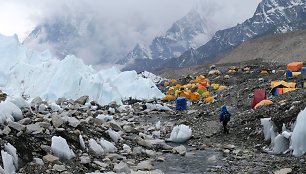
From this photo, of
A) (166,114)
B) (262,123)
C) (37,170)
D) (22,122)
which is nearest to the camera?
(37,170)

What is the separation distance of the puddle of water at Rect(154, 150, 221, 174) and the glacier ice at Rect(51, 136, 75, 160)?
2.02m

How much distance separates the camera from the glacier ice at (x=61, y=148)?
858 cm

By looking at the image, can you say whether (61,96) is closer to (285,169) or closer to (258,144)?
(258,144)

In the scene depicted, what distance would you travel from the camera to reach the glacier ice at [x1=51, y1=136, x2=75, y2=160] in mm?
8578

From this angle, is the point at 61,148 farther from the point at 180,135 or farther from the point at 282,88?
the point at 282,88

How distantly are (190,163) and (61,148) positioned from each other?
3.19 metres

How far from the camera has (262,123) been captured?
12203 millimetres

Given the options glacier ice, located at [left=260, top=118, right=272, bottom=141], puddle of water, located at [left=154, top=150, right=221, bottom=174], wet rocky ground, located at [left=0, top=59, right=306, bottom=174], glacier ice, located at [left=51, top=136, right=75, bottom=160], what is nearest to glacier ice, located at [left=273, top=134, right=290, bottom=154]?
wet rocky ground, located at [left=0, top=59, right=306, bottom=174]

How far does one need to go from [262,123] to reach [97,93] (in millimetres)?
17649

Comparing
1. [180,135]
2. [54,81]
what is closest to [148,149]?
[180,135]

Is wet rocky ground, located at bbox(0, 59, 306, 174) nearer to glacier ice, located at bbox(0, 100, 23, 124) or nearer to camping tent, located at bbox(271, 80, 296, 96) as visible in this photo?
glacier ice, located at bbox(0, 100, 23, 124)

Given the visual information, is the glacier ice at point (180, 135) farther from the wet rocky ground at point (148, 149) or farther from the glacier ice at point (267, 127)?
the glacier ice at point (267, 127)

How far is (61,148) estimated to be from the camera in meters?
8.63

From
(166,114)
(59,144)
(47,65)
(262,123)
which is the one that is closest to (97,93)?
(47,65)
